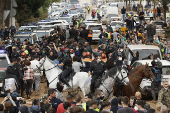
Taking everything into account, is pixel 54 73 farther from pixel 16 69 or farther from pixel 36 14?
pixel 36 14

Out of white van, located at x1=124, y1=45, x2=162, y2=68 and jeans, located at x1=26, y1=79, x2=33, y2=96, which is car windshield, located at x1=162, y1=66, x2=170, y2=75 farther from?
jeans, located at x1=26, y1=79, x2=33, y2=96

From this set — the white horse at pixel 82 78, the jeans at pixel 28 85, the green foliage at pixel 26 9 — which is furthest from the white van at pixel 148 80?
the green foliage at pixel 26 9

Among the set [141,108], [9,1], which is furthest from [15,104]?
[9,1]

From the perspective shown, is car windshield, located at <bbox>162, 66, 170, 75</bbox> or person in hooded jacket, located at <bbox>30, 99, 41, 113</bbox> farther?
car windshield, located at <bbox>162, 66, 170, 75</bbox>

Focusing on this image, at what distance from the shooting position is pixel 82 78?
1440cm

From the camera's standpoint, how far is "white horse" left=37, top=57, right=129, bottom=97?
12.6 metres

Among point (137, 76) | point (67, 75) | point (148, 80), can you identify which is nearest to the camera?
point (137, 76)

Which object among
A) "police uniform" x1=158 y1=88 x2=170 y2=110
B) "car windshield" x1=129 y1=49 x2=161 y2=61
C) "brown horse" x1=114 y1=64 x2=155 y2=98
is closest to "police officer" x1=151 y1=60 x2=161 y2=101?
"brown horse" x1=114 y1=64 x2=155 y2=98

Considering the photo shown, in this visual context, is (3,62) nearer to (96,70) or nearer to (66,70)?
(66,70)

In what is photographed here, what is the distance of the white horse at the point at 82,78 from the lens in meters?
12.6

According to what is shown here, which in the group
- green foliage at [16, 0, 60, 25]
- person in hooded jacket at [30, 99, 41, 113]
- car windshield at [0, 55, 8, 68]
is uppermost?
green foliage at [16, 0, 60, 25]

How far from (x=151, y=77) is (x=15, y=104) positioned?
207 inches

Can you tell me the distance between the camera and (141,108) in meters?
8.94

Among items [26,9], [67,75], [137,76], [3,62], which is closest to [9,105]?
[67,75]
